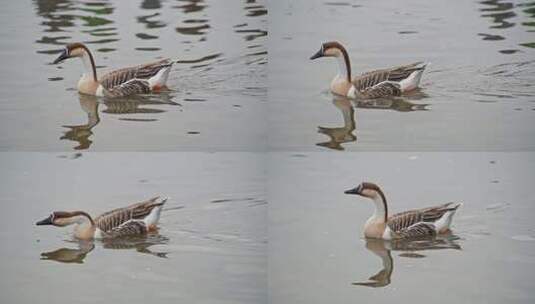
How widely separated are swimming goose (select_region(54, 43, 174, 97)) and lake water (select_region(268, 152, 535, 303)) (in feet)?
1.42

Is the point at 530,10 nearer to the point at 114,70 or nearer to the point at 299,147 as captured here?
the point at 299,147

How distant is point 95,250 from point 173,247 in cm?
24

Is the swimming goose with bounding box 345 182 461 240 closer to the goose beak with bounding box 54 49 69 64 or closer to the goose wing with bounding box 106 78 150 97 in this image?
the goose wing with bounding box 106 78 150 97

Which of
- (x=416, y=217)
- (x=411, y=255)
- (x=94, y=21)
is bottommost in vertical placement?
(x=411, y=255)

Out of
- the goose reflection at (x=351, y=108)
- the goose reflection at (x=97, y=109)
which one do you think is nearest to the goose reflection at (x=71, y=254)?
the goose reflection at (x=97, y=109)

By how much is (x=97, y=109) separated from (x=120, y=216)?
0.33m

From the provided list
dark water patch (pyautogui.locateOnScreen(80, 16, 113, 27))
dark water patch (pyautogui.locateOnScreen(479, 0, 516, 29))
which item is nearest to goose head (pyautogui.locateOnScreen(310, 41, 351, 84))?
dark water patch (pyautogui.locateOnScreen(479, 0, 516, 29))

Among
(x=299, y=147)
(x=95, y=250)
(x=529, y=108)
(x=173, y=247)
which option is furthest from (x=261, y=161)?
(x=529, y=108)

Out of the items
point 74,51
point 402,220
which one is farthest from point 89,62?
point 402,220

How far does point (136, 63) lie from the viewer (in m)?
3.02

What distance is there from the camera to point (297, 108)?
3.00m

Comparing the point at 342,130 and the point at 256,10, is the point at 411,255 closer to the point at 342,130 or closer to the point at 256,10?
the point at 342,130

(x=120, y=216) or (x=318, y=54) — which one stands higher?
(x=318, y=54)

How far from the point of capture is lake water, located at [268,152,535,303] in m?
2.92
